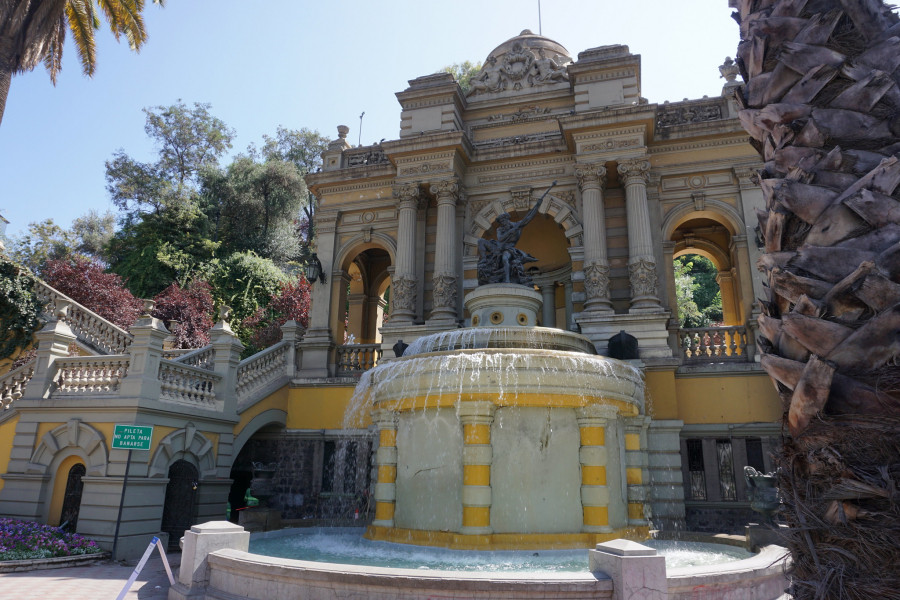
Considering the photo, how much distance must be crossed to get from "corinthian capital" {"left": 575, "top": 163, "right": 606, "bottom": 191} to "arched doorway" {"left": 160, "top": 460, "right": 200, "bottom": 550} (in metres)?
13.6

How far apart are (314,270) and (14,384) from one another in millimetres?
8956

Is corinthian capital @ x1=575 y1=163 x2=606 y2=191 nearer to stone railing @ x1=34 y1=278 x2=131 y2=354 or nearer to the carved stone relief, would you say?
the carved stone relief

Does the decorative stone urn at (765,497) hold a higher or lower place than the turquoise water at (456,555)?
higher

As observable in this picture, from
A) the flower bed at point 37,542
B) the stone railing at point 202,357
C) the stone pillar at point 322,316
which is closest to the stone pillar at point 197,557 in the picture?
the flower bed at point 37,542

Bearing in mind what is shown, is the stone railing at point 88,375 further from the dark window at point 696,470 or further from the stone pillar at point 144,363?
the dark window at point 696,470

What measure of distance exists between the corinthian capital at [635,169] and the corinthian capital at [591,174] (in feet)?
1.89

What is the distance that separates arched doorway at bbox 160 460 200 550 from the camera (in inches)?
547

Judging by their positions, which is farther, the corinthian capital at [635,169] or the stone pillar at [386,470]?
the corinthian capital at [635,169]

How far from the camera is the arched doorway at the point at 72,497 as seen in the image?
12.5m

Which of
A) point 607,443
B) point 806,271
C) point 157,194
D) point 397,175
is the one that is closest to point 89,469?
point 607,443

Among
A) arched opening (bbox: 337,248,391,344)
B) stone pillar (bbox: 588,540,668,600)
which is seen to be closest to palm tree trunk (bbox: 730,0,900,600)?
stone pillar (bbox: 588,540,668,600)

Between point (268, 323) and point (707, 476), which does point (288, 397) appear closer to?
point (707, 476)

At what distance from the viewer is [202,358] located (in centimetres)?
1630

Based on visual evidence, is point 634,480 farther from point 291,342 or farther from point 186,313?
point 186,313
